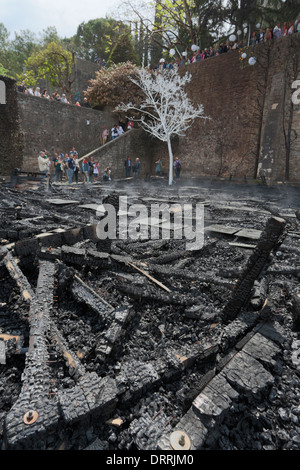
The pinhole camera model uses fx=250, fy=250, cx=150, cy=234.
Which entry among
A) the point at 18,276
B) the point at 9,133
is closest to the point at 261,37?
the point at 9,133

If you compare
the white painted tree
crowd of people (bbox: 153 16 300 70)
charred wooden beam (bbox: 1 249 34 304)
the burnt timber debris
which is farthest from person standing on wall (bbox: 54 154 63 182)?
charred wooden beam (bbox: 1 249 34 304)

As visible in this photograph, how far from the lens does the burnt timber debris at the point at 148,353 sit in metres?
1.76

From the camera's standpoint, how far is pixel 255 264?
2.79 meters

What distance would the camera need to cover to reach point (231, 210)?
9422 millimetres

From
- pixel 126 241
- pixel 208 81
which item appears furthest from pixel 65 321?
pixel 208 81

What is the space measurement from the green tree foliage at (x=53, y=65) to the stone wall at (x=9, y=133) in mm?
16868

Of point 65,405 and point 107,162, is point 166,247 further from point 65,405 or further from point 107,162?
point 107,162

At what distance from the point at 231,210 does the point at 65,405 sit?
8.75 m

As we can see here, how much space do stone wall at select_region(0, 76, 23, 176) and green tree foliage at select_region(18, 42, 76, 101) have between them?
16868 mm

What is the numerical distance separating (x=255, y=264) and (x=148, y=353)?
151cm

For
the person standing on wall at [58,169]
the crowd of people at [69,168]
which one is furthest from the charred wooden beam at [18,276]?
the person standing on wall at [58,169]

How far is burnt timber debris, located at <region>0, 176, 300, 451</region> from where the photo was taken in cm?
176
